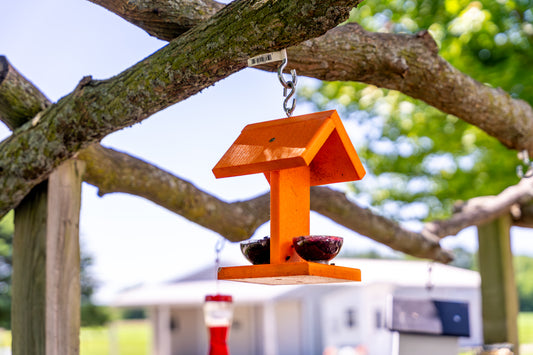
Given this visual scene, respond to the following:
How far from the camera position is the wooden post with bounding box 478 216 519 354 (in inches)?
195

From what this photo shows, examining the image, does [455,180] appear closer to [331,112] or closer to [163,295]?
[331,112]

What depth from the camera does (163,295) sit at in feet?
59.0

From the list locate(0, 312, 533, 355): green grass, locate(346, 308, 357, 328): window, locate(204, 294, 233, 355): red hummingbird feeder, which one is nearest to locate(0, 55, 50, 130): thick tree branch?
locate(204, 294, 233, 355): red hummingbird feeder

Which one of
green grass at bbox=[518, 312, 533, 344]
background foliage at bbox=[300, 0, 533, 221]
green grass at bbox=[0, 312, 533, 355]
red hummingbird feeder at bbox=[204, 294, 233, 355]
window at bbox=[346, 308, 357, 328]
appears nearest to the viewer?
red hummingbird feeder at bbox=[204, 294, 233, 355]

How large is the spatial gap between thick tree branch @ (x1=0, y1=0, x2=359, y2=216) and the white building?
11.8 meters

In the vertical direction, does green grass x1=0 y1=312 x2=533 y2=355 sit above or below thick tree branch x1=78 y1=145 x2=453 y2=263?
below

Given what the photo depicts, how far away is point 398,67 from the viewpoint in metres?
2.80

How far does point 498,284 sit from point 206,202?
2.98 metres

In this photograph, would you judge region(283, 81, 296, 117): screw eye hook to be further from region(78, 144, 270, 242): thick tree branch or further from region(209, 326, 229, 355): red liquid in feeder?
region(209, 326, 229, 355): red liquid in feeder

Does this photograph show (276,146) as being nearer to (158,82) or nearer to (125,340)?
(158,82)

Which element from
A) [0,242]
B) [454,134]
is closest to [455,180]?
[454,134]

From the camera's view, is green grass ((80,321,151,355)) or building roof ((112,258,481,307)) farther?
green grass ((80,321,151,355))

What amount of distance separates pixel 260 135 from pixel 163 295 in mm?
16705

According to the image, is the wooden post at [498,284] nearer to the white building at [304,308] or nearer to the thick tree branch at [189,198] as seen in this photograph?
the thick tree branch at [189,198]
